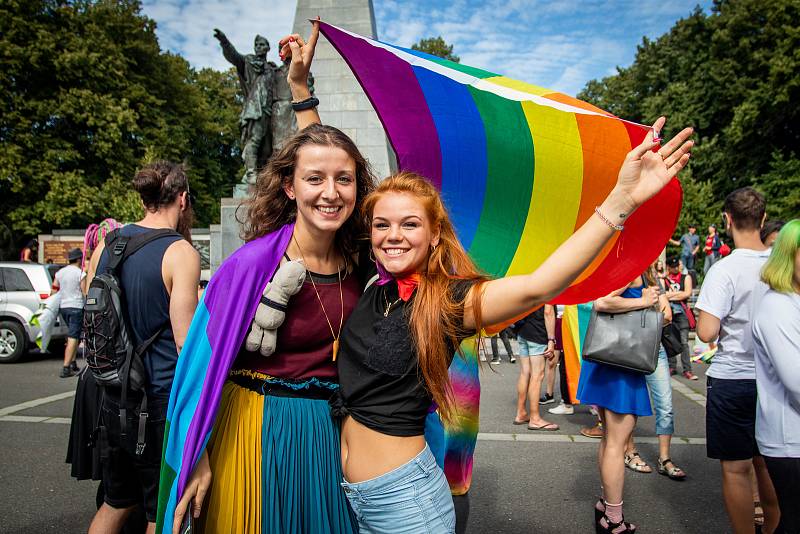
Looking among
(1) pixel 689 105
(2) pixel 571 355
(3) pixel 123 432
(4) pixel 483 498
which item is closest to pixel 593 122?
(3) pixel 123 432

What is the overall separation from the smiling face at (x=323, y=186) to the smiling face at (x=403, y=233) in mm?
212

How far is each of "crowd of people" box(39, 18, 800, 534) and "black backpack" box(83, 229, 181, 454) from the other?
0.03 meters

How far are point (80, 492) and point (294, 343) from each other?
341 cm

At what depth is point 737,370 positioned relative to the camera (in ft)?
10.4

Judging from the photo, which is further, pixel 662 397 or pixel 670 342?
pixel 670 342

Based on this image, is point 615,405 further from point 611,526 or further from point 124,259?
point 124,259

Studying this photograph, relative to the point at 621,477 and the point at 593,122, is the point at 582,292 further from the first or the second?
the point at 621,477

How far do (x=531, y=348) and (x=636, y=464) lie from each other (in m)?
1.75

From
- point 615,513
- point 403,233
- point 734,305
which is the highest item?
point 403,233

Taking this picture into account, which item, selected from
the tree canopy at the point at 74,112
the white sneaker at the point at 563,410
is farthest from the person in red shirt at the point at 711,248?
the tree canopy at the point at 74,112

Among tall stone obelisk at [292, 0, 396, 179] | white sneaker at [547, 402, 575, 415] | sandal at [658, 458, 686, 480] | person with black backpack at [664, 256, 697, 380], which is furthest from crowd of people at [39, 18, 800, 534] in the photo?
tall stone obelisk at [292, 0, 396, 179]

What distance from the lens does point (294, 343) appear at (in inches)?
78.5

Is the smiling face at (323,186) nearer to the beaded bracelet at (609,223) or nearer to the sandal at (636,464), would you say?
the beaded bracelet at (609,223)

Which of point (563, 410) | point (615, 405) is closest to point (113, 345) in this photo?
point (615, 405)
